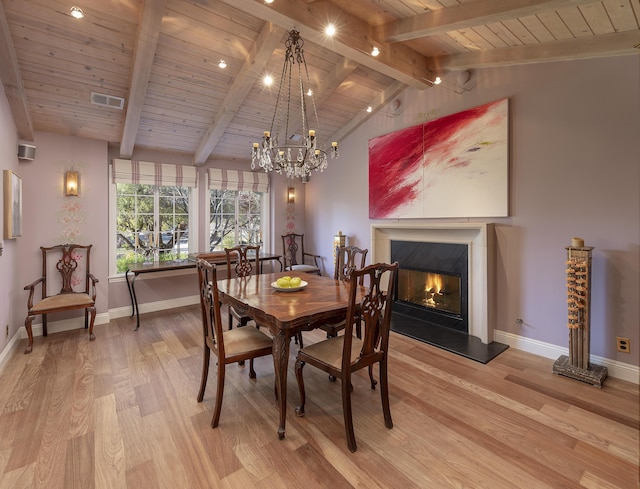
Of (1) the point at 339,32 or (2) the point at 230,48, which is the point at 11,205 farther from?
(1) the point at 339,32

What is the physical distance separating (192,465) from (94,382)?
150 centimetres

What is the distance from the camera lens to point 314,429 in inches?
81.1

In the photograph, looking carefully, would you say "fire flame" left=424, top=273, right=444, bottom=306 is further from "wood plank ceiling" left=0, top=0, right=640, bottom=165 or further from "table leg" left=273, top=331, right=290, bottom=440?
"table leg" left=273, top=331, right=290, bottom=440

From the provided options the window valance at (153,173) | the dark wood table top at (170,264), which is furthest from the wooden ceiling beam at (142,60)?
the dark wood table top at (170,264)

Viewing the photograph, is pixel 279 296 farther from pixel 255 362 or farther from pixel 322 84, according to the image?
pixel 322 84

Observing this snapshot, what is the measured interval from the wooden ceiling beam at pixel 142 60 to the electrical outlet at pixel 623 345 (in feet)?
15.2

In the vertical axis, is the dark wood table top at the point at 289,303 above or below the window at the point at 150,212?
below

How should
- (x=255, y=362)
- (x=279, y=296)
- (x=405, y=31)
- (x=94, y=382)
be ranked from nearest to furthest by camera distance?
1. (x=279, y=296)
2. (x=94, y=382)
3. (x=405, y=31)
4. (x=255, y=362)

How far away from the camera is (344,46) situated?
290 cm

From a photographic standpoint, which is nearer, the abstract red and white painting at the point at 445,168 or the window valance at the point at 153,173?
the abstract red and white painting at the point at 445,168

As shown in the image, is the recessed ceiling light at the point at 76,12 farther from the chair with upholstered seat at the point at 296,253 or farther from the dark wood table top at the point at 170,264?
the chair with upholstered seat at the point at 296,253

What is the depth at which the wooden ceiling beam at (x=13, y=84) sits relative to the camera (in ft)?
8.05

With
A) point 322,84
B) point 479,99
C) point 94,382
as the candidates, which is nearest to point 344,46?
point 322,84

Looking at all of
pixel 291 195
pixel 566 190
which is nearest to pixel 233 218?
pixel 291 195
